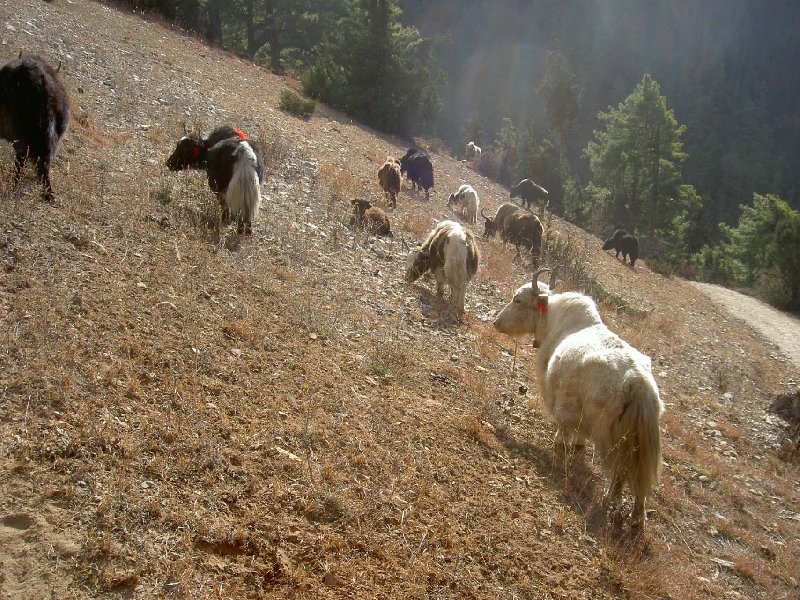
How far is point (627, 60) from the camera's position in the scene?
9188 cm

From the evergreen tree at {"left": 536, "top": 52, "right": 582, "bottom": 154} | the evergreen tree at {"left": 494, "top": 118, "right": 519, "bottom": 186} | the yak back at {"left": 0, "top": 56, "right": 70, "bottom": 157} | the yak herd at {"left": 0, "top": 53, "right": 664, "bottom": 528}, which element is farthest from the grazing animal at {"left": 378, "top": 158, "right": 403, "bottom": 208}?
the evergreen tree at {"left": 536, "top": 52, "right": 582, "bottom": 154}

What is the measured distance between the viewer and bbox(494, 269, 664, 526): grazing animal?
190 inches

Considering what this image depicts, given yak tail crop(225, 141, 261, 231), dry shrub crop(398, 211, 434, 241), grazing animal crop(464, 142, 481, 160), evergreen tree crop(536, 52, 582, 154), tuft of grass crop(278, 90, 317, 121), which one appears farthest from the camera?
evergreen tree crop(536, 52, 582, 154)

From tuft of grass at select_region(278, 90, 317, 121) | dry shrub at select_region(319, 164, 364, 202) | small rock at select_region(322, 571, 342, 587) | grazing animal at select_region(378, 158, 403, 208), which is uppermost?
tuft of grass at select_region(278, 90, 317, 121)

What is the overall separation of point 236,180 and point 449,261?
11.3ft

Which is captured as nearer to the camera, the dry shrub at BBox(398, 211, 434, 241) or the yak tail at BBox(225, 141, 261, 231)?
the yak tail at BBox(225, 141, 261, 231)

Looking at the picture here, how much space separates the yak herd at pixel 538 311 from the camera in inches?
192

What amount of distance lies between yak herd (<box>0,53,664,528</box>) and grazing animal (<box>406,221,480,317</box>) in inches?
0.7

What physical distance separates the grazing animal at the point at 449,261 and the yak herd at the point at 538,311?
17 millimetres

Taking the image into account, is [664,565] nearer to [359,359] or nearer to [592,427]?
[592,427]

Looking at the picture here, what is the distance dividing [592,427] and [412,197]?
43.3 feet

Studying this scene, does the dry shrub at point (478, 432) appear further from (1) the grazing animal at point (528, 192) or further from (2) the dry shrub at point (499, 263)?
(1) the grazing animal at point (528, 192)

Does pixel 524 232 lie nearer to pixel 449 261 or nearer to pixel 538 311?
pixel 449 261

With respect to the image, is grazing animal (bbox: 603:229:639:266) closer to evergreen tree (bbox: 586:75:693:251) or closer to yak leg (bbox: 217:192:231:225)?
evergreen tree (bbox: 586:75:693:251)
